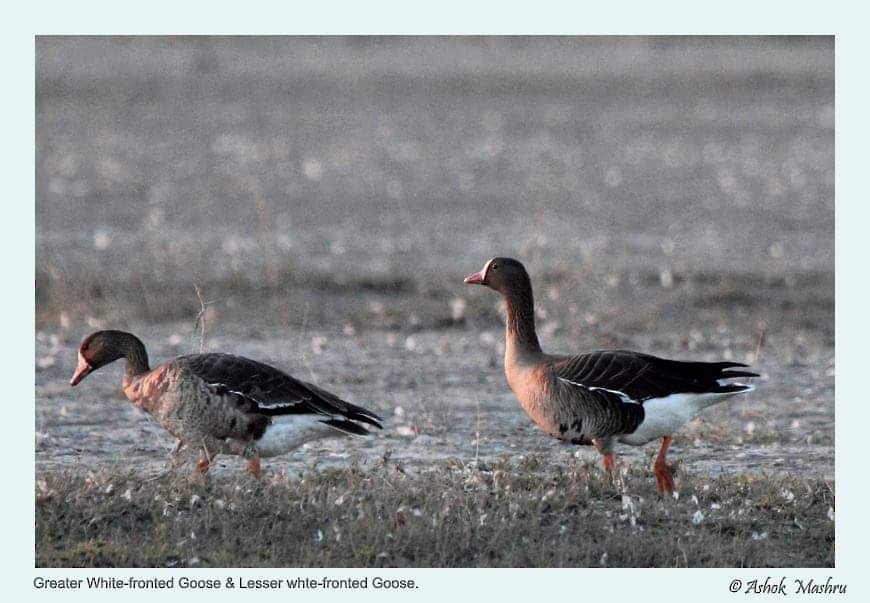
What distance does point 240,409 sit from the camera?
23.5 feet

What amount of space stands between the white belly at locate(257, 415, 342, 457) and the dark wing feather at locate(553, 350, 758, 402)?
4.10 feet

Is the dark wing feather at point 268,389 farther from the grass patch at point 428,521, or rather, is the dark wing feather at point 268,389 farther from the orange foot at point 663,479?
the orange foot at point 663,479

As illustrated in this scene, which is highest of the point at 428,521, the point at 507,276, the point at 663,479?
the point at 507,276

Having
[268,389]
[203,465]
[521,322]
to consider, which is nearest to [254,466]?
[203,465]

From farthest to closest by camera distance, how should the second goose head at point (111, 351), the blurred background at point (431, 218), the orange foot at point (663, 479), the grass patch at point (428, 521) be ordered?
the blurred background at point (431, 218) → the second goose head at point (111, 351) → the orange foot at point (663, 479) → the grass patch at point (428, 521)

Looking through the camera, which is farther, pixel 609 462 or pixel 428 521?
pixel 609 462

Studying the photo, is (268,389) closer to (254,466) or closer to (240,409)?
(240,409)

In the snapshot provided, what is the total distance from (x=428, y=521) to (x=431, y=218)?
1141 centimetres

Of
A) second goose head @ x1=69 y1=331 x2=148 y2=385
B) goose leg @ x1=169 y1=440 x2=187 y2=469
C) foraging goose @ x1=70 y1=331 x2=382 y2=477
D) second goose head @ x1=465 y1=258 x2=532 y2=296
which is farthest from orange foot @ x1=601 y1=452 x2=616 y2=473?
second goose head @ x1=69 y1=331 x2=148 y2=385

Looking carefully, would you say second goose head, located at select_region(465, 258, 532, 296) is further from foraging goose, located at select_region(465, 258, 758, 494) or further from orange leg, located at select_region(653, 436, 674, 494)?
orange leg, located at select_region(653, 436, 674, 494)

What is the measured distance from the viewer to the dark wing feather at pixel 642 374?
7.27 m

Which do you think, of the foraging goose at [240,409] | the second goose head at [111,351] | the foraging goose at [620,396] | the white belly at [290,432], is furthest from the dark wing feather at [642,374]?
the second goose head at [111,351]
